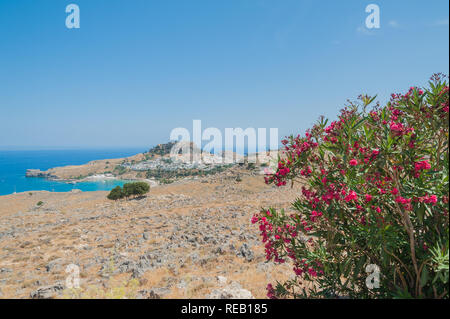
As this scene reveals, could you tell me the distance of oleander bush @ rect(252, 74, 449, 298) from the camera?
10.9ft

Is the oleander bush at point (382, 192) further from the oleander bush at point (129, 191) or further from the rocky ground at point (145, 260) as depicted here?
the oleander bush at point (129, 191)

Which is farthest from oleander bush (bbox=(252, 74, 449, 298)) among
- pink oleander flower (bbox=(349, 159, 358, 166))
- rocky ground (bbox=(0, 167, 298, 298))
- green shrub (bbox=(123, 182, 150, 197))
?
green shrub (bbox=(123, 182, 150, 197))

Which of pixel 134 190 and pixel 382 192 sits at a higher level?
pixel 382 192

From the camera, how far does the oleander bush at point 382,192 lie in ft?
10.9

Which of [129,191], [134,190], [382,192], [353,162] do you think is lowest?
[129,191]

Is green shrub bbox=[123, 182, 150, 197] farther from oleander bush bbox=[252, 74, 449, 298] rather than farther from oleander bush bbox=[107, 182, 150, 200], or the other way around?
oleander bush bbox=[252, 74, 449, 298]

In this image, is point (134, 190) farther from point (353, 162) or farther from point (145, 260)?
point (353, 162)

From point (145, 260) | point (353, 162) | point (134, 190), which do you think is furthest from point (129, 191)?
point (353, 162)

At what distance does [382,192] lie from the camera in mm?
3525

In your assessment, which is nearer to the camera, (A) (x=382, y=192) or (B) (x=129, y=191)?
(A) (x=382, y=192)

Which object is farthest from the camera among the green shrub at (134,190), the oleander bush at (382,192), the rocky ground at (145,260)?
the green shrub at (134,190)

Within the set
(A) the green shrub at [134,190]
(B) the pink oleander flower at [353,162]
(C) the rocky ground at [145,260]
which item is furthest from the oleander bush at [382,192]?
(A) the green shrub at [134,190]
